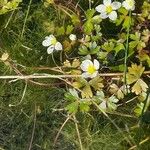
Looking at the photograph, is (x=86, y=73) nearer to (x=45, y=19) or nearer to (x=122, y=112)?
(x=122, y=112)

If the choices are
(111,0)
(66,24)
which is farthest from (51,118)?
(111,0)

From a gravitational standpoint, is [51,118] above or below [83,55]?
below

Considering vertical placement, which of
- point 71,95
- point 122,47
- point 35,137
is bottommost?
point 35,137

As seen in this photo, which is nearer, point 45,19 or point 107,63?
point 107,63

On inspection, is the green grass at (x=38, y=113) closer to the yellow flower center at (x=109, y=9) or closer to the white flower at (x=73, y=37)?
the white flower at (x=73, y=37)

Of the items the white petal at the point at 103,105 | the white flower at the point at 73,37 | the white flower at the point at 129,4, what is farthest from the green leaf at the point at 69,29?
the white petal at the point at 103,105

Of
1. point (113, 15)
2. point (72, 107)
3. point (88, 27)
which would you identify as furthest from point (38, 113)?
point (113, 15)

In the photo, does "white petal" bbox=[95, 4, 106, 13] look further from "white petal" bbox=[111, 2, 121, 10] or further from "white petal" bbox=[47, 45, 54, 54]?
"white petal" bbox=[47, 45, 54, 54]

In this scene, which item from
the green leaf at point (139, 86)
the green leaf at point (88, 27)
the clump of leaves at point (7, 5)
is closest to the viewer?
the green leaf at point (139, 86)
